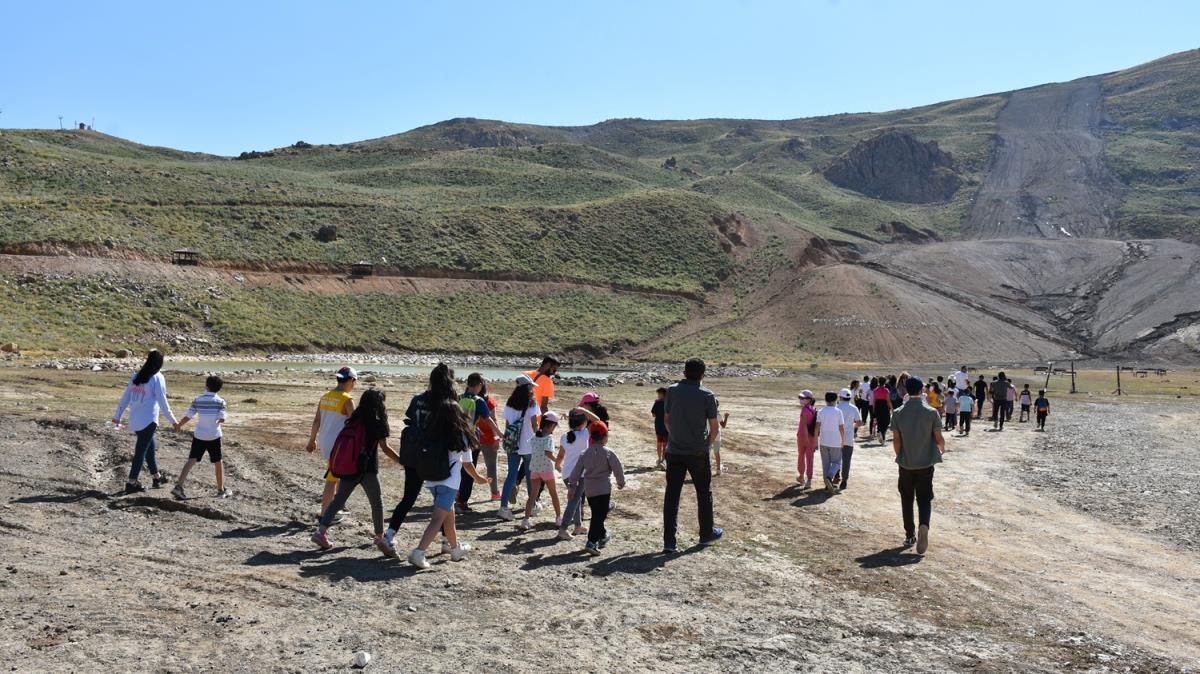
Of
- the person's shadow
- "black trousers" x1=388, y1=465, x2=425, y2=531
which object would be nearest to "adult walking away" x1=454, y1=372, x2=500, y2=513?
"black trousers" x1=388, y1=465, x2=425, y2=531

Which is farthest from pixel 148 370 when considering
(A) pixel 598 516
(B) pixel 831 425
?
(B) pixel 831 425

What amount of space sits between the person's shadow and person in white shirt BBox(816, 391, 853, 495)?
4.31 meters

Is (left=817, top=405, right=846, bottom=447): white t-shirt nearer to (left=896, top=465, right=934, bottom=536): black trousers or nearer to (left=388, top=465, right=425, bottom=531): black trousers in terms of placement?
(left=896, top=465, right=934, bottom=536): black trousers

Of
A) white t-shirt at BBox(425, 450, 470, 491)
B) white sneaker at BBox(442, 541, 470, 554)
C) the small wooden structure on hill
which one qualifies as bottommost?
→ white sneaker at BBox(442, 541, 470, 554)

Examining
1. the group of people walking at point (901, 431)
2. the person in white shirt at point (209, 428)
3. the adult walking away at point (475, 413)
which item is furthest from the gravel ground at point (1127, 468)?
the person in white shirt at point (209, 428)

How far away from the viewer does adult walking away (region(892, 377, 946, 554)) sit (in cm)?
1172

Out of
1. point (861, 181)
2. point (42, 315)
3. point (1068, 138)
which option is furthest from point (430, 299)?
point (1068, 138)

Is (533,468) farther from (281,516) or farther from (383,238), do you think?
(383,238)

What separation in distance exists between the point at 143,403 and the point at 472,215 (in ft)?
232

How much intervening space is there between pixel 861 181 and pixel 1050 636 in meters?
150

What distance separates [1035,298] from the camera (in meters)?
84.2

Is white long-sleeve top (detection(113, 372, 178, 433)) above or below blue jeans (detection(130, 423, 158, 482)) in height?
above

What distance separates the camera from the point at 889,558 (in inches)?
449

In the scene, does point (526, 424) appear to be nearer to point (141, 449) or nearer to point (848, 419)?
point (141, 449)
